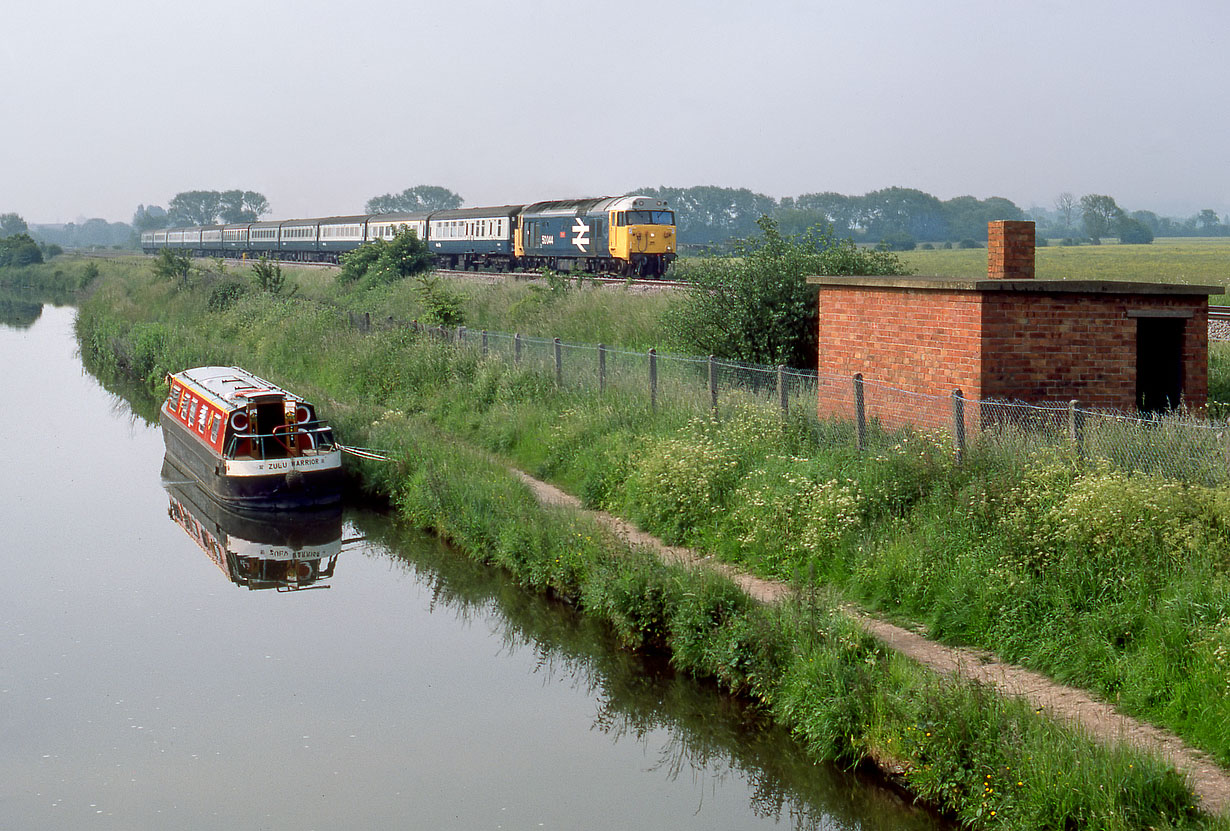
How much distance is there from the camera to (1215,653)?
24.8 feet

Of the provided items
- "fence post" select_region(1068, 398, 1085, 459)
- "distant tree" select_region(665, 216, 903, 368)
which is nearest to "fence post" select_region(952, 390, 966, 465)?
"fence post" select_region(1068, 398, 1085, 459)

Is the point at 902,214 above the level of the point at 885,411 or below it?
above

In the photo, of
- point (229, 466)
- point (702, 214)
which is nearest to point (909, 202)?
point (702, 214)

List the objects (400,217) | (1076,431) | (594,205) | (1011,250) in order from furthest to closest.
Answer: (400,217) → (594,205) → (1011,250) → (1076,431)

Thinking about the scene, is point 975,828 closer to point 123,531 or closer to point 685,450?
point 685,450

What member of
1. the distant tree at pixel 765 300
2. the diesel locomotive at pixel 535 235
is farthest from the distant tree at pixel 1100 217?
the distant tree at pixel 765 300

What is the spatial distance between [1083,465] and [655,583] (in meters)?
3.88

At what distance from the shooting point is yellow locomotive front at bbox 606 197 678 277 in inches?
1417

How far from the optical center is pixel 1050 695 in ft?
27.0

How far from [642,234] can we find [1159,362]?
23.3 metres

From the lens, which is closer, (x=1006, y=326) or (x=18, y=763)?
(x=18, y=763)

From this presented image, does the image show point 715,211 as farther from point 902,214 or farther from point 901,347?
point 901,347

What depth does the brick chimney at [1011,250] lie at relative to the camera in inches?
548

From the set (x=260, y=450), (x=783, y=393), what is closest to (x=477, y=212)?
(x=260, y=450)
